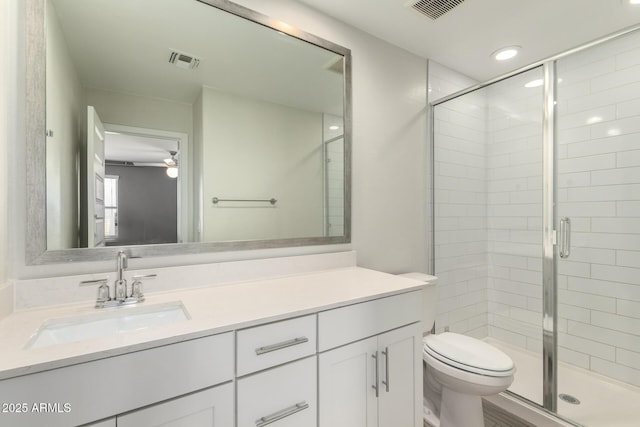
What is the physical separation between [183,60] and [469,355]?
6.82 feet

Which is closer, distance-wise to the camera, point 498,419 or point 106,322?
point 106,322

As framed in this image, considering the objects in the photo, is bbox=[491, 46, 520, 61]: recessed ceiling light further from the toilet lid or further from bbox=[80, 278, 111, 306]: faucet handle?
bbox=[80, 278, 111, 306]: faucet handle

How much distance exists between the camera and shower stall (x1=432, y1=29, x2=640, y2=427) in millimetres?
1867

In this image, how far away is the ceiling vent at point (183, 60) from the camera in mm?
1337

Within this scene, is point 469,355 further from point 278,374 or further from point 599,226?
point 599,226

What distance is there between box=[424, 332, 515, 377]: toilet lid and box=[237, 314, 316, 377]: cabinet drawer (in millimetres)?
901

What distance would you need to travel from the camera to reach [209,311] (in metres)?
1.01

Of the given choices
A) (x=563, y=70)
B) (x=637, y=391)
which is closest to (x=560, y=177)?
(x=563, y=70)

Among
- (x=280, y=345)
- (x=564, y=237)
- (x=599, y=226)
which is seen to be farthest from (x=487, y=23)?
(x=280, y=345)

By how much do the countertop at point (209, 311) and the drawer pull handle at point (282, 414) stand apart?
12.4 inches

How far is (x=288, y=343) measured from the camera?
1.01 meters

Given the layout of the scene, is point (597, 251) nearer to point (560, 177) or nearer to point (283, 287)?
point (560, 177)

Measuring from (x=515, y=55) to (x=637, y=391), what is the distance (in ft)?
8.15

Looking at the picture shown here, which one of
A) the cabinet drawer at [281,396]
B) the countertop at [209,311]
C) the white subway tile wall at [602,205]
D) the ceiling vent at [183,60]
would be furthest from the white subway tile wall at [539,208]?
the ceiling vent at [183,60]
